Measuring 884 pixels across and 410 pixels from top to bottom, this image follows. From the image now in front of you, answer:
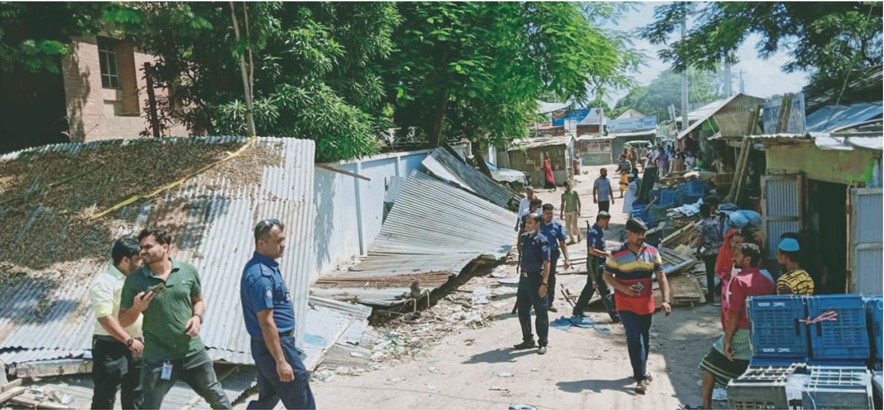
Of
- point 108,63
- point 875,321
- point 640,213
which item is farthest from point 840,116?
point 108,63

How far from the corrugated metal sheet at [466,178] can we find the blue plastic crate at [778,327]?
10612 millimetres

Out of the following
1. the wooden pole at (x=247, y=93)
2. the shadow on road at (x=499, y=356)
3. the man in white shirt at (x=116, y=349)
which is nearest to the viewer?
the man in white shirt at (x=116, y=349)

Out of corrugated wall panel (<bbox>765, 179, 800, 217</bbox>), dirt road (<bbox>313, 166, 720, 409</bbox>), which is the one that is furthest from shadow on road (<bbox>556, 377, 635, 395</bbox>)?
corrugated wall panel (<bbox>765, 179, 800, 217</bbox>)

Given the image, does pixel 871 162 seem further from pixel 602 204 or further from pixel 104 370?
pixel 602 204

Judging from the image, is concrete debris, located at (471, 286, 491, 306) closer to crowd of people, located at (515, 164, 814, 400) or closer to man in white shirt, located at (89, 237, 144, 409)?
crowd of people, located at (515, 164, 814, 400)

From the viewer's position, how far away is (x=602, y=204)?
16359 mm

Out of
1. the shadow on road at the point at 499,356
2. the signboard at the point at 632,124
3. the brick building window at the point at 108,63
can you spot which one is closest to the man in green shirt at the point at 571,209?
the shadow on road at the point at 499,356

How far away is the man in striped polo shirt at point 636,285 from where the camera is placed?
623 cm

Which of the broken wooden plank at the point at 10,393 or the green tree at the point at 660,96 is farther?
the green tree at the point at 660,96

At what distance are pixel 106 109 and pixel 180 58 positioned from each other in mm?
3032

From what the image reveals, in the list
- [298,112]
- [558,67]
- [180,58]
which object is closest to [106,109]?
[180,58]

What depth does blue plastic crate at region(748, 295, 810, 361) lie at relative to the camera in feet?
17.2

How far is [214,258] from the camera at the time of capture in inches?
293

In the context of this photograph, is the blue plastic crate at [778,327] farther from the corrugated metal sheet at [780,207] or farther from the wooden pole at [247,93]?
the wooden pole at [247,93]
